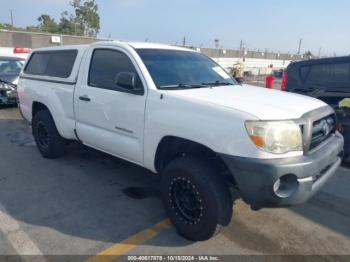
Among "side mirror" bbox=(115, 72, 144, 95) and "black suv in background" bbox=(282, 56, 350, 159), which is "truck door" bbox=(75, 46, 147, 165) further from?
"black suv in background" bbox=(282, 56, 350, 159)

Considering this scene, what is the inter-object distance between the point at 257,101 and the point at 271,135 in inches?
20.2

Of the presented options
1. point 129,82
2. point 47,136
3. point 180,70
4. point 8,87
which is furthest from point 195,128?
point 8,87

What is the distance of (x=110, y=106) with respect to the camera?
3.61 metres

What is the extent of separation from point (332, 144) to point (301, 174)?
→ 0.81 m

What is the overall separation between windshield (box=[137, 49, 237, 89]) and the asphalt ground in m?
1.49

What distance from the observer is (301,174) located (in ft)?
8.18

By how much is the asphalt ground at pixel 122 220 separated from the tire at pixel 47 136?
32cm

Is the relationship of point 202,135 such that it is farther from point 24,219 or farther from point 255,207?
point 24,219

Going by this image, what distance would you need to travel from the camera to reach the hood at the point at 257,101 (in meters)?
2.58

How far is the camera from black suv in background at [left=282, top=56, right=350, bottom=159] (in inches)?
197

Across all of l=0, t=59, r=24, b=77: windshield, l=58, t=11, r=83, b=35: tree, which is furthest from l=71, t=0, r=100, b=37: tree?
l=0, t=59, r=24, b=77: windshield

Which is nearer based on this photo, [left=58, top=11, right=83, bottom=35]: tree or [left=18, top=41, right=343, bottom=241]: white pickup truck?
[left=18, top=41, right=343, bottom=241]: white pickup truck

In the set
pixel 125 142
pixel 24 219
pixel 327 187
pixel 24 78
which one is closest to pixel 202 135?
pixel 125 142

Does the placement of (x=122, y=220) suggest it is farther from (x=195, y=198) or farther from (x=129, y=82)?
(x=129, y=82)
